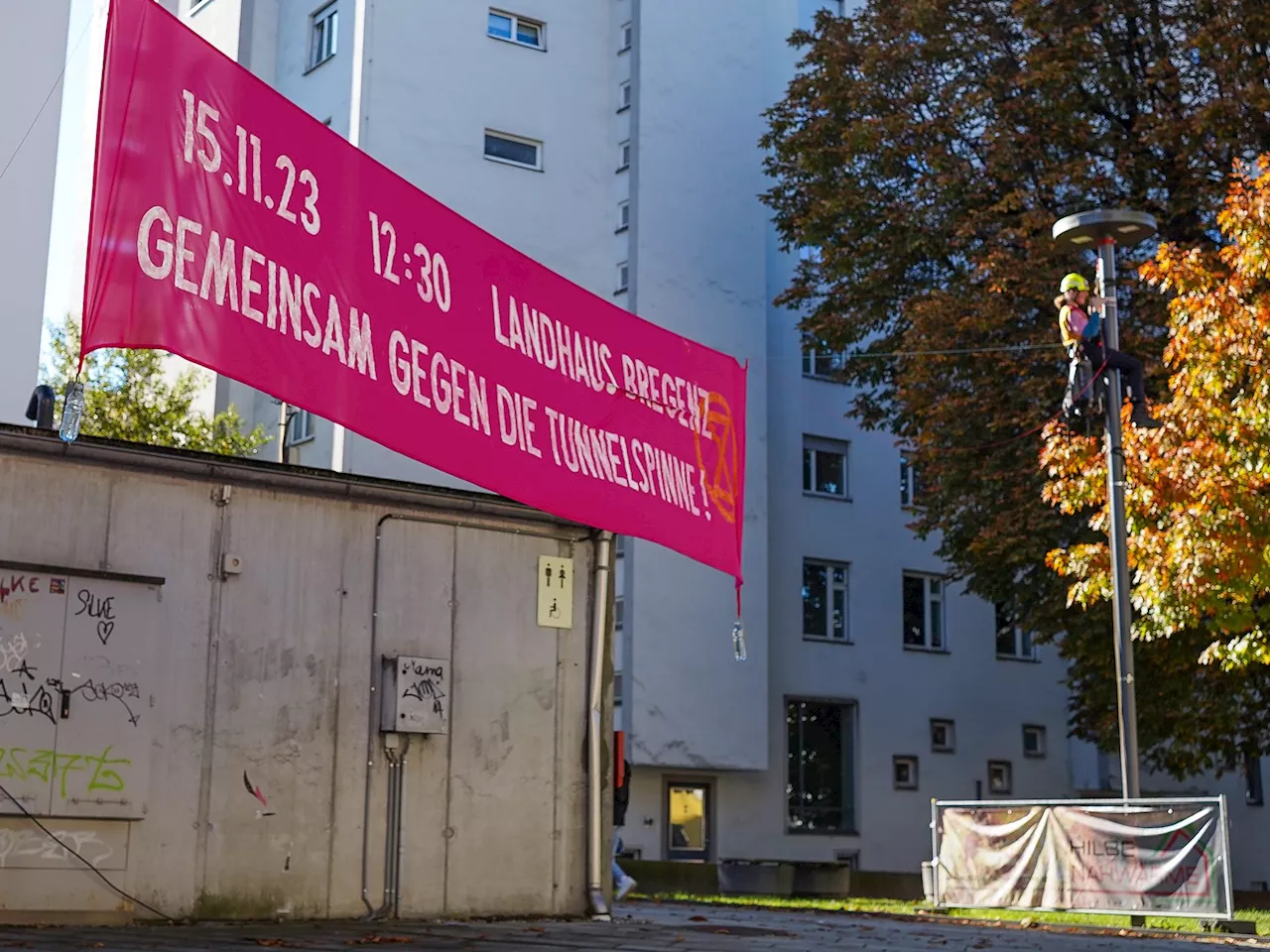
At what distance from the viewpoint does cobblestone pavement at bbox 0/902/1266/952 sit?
395 inches

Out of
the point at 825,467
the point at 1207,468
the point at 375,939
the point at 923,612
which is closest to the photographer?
the point at 375,939

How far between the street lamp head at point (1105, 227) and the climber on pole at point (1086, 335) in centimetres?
41

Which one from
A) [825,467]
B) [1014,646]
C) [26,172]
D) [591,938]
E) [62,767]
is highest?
[26,172]

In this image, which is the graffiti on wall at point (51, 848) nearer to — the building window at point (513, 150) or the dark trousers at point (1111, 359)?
the dark trousers at point (1111, 359)

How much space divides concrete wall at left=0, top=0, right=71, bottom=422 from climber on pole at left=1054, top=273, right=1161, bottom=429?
1811 cm

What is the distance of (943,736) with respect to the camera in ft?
137

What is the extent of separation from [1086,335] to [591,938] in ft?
30.4

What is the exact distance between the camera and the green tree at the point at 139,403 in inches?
1271

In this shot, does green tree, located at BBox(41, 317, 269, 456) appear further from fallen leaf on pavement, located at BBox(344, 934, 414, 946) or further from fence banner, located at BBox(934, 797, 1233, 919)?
fallen leaf on pavement, located at BBox(344, 934, 414, 946)

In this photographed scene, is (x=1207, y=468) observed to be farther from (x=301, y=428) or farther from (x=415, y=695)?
(x=301, y=428)

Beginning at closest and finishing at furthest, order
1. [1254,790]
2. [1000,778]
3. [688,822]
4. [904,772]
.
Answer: [688,822] < [904,772] < [1000,778] < [1254,790]

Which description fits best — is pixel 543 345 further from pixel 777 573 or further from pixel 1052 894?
pixel 777 573

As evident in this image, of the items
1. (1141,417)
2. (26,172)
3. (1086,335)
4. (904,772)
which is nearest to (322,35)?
(26,172)

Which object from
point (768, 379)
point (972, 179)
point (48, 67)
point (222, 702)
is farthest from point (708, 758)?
point (222, 702)
